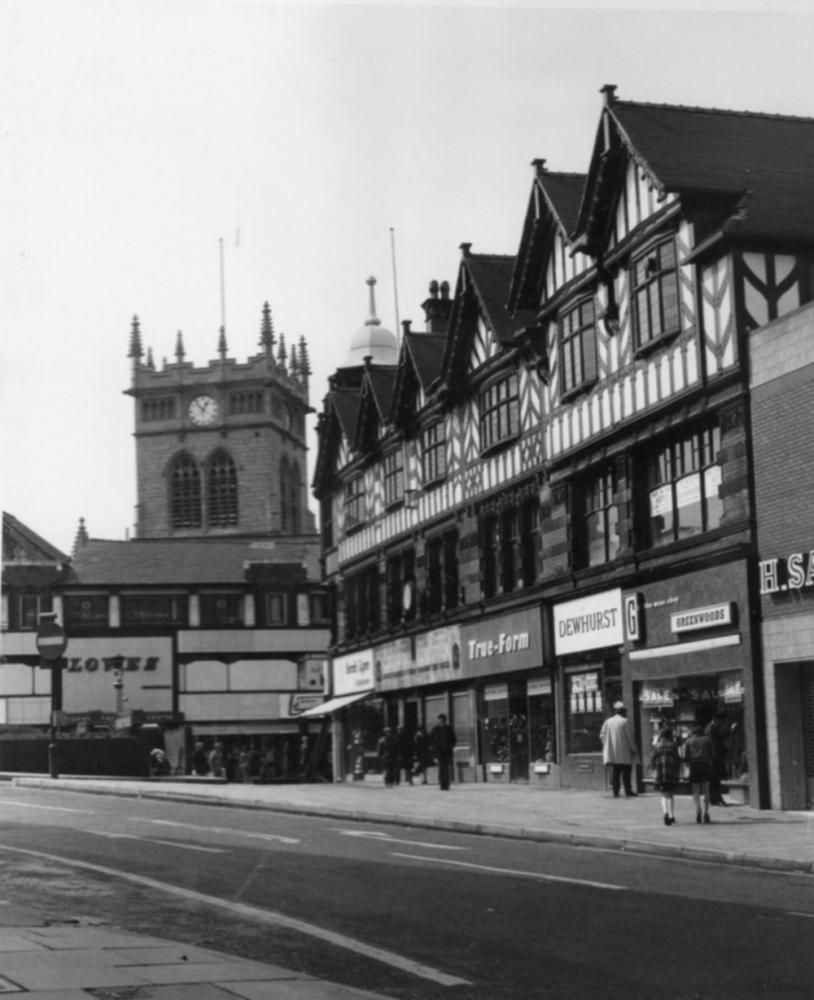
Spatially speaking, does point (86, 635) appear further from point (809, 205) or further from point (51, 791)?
point (809, 205)

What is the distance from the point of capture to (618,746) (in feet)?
91.2

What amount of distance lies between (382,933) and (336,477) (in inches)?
1496

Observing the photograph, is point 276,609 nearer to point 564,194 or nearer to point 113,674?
point 113,674

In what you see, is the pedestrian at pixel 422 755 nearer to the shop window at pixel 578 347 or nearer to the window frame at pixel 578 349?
the window frame at pixel 578 349

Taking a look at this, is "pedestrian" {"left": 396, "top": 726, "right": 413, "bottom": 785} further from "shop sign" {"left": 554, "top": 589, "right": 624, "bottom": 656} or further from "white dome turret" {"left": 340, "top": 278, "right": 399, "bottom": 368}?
"white dome turret" {"left": 340, "top": 278, "right": 399, "bottom": 368}

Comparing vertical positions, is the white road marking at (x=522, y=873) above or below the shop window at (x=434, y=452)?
below

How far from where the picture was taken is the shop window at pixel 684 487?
88.8 ft

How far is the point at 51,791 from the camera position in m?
34.5

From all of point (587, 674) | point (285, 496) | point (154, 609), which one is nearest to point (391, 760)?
point (587, 674)

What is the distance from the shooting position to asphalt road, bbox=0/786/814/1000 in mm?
10180

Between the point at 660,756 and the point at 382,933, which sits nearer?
the point at 382,933

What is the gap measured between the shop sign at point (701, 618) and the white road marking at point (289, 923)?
12.2 metres

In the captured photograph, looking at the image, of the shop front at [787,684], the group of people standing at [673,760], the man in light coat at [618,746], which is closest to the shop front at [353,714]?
the group of people standing at [673,760]

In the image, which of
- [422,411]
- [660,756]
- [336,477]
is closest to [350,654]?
[336,477]
